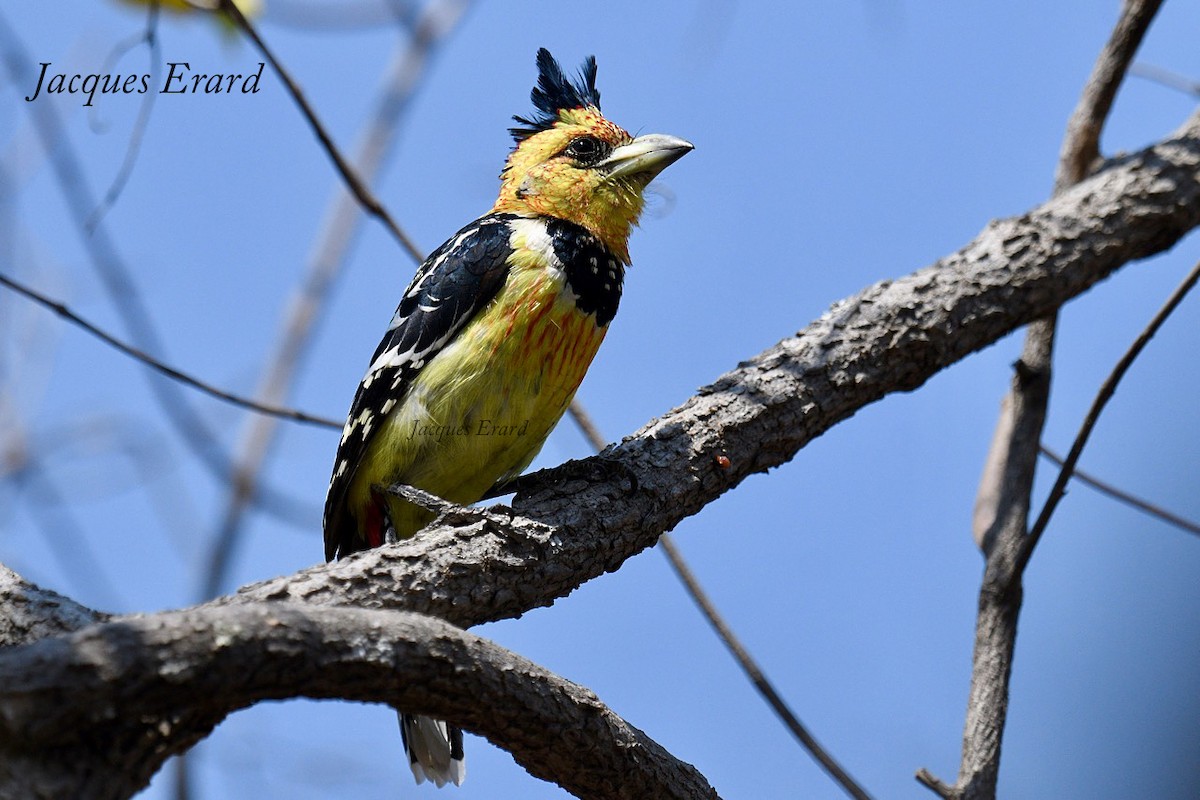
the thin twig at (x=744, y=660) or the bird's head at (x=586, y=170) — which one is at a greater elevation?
the bird's head at (x=586, y=170)

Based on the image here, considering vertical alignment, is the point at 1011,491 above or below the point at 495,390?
below

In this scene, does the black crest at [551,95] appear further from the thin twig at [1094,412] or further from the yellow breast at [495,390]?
the thin twig at [1094,412]

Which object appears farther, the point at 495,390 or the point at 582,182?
the point at 582,182

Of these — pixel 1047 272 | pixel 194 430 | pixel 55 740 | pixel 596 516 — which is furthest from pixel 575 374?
pixel 55 740

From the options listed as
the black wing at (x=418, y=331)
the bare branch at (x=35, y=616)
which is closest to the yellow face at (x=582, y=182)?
the black wing at (x=418, y=331)

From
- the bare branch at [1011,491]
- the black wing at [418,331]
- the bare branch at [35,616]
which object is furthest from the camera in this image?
the black wing at [418,331]

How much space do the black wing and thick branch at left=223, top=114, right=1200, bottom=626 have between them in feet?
1.86

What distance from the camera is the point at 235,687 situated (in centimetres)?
183

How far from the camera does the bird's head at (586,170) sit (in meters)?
3.91

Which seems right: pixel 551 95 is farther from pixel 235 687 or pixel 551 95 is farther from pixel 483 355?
pixel 235 687

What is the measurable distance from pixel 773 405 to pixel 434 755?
159cm

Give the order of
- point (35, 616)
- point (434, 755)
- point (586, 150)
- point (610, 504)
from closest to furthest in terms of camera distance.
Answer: point (35, 616) → point (610, 504) → point (434, 755) → point (586, 150)

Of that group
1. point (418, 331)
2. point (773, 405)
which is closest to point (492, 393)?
point (418, 331)

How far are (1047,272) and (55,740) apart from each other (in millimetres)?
3269
